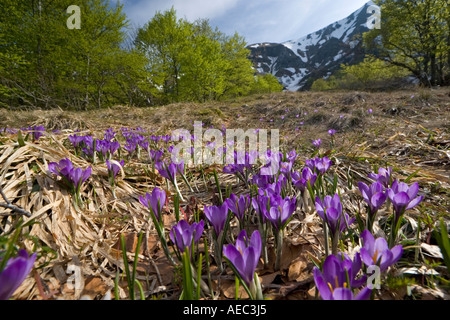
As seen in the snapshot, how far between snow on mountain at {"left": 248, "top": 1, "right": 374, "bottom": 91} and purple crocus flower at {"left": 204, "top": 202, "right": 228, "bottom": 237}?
103533mm

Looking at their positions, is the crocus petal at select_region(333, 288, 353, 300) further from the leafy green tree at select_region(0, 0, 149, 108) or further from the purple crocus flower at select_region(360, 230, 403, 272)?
the leafy green tree at select_region(0, 0, 149, 108)

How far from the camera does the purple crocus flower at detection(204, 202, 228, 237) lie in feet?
3.05

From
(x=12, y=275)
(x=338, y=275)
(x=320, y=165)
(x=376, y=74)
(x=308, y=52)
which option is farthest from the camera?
(x=308, y=52)

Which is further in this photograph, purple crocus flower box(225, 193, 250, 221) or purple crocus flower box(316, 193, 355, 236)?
purple crocus flower box(225, 193, 250, 221)

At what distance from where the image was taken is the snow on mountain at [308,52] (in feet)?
342

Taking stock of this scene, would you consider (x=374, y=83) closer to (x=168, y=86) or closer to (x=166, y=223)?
(x=168, y=86)

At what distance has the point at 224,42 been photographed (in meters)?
23.0

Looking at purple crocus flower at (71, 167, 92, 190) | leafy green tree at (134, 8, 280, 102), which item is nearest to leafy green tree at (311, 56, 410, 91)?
leafy green tree at (134, 8, 280, 102)

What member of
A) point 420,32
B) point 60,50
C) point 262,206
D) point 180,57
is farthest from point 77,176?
point 420,32

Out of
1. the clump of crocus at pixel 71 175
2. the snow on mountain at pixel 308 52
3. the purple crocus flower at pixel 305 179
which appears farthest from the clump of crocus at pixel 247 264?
the snow on mountain at pixel 308 52

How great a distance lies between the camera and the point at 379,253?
2.37ft

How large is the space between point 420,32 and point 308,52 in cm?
12381

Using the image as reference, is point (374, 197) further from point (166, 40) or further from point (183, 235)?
point (166, 40)
